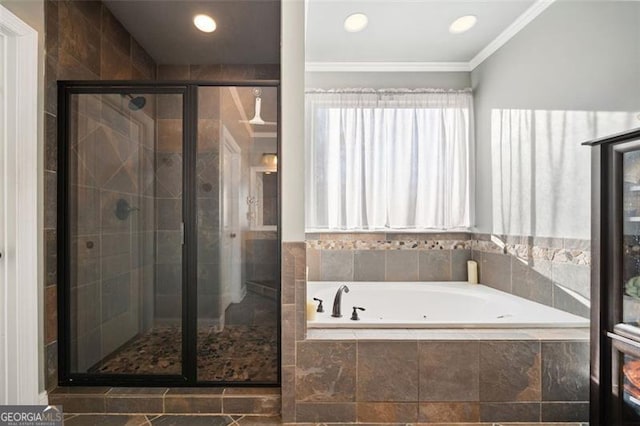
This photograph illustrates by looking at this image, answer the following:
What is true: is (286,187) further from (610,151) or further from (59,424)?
(59,424)

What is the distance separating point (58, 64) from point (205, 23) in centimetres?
111

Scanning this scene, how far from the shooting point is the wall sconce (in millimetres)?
1990

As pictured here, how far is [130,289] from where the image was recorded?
6.48ft

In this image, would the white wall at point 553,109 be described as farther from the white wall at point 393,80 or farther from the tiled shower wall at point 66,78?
the tiled shower wall at point 66,78

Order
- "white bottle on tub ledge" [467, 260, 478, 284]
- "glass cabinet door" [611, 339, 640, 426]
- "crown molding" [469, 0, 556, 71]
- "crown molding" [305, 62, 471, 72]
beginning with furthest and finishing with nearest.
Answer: "crown molding" [305, 62, 471, 72] → "white bottle on tub ledge" [467, 260, 478, 284] → "crown molding" [469, 0, 556, 71] → "glass cabinet door" [611, 339, 640, 426]

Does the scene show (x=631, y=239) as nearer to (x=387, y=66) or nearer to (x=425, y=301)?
(x=425, y=301)

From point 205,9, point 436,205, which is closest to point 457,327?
point 436,205

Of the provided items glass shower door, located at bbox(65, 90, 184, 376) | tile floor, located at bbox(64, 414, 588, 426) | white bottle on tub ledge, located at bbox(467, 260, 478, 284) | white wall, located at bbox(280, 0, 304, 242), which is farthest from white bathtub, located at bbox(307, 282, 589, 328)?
glass shower door, located at bbox(65, 90, 184, 376)

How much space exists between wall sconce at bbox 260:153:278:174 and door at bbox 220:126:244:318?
0.47 feet

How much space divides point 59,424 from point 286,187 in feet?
5.37

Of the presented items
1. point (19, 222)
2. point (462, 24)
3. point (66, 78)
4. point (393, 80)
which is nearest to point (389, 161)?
point (393, 80)

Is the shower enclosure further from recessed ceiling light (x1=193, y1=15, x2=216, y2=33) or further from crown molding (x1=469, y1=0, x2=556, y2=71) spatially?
crown molding (x1=469, y1=0, x2=556, y2=71)

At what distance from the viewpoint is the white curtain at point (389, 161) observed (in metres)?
2.94

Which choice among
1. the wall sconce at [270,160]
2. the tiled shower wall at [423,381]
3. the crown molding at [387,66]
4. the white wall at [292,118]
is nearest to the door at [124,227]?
the wall sconce at [270,160]
